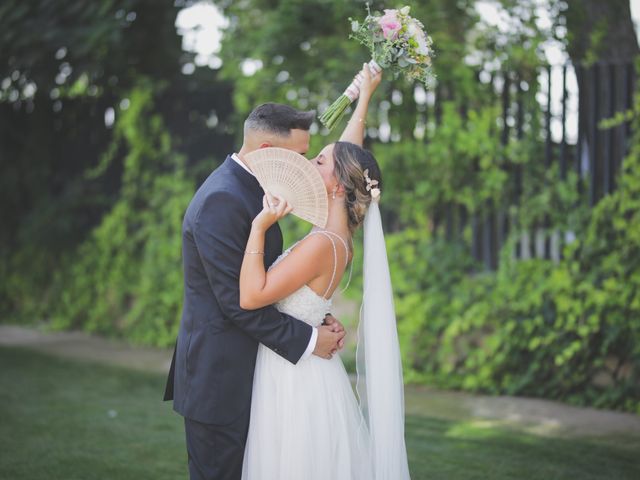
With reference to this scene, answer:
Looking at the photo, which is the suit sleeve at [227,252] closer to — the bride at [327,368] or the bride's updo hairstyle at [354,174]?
the bride at [327,368]

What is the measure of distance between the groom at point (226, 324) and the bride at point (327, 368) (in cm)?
7

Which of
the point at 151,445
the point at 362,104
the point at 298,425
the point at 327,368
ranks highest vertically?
the point at 362,104

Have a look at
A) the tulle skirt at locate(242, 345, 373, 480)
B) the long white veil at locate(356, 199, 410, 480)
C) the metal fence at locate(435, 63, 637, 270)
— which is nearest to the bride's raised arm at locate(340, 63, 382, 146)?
the long white veil at locate(356, 199, 410, 480)

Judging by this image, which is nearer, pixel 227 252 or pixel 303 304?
pixel 227 252

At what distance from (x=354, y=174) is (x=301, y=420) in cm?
97

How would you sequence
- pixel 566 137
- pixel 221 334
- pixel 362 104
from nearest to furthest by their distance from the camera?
pixel 221 334 < pixel 362 104 < pixel 566 137

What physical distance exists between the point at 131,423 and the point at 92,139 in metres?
4.76

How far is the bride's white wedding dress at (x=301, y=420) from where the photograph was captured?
3014 millimetres

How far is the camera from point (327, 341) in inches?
121

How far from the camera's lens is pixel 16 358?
7711 mm

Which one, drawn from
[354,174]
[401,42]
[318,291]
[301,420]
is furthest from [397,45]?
[301,420]

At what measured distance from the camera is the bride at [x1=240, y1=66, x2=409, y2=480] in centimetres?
294

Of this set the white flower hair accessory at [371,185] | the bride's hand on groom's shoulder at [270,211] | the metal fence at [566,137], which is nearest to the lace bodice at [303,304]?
the bride's hand on groom's shoulder at [270,211]

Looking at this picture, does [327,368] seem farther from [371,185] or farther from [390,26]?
[390,26]
